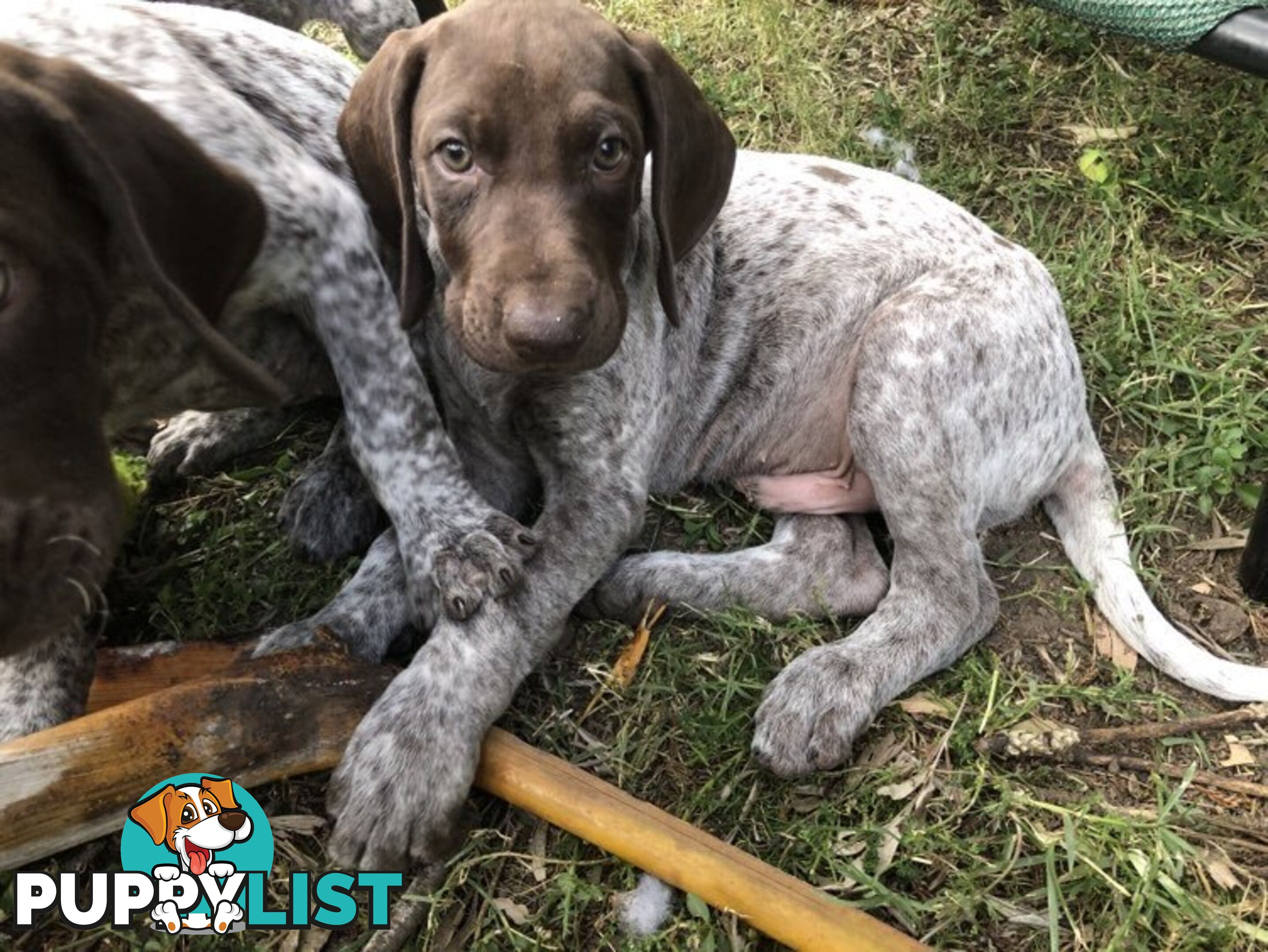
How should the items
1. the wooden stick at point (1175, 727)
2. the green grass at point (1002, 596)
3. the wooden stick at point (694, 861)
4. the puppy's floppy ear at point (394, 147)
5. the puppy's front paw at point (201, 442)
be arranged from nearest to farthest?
1. the wooden stick at point (694, 861)
2. the green grass at point (1002, 596)
3. the puppy's floppy ear at point (394, 147)
4. the wooden stick at point (1175, 727)
5. the puppy's front paw at point (201, 442)

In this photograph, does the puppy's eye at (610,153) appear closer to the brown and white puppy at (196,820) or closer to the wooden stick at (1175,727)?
the brown and white puppy at (196,820)

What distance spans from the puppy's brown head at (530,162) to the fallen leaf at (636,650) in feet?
3.08

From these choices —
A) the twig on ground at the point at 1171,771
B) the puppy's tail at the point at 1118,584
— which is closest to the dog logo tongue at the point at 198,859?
the twig on ground at the point at 1171,771

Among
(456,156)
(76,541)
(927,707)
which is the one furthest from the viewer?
(927,707)

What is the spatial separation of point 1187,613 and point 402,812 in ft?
7.84

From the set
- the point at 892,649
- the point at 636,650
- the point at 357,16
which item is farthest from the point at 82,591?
the point at 357,16

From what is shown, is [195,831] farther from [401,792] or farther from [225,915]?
[401,792]

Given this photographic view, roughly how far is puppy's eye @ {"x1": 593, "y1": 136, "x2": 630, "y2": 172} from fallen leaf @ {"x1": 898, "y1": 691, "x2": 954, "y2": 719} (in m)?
1.67

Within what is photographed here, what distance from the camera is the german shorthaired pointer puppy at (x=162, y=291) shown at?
246 cm

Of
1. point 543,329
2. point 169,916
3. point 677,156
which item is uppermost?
point 677,156

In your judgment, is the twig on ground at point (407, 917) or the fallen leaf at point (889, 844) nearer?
the twig on ground at point (407, 917)

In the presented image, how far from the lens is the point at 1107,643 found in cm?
367

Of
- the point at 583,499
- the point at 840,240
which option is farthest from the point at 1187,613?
the point at 583,499

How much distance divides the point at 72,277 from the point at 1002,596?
275cm
